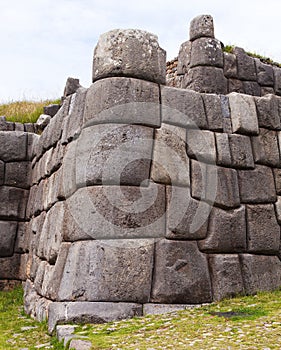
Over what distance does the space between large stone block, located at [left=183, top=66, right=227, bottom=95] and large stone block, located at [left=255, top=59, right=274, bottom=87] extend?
111cm

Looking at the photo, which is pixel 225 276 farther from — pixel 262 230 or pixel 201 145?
pixel 201 145

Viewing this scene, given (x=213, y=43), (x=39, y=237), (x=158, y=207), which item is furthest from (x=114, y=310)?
(x=213, y=43)

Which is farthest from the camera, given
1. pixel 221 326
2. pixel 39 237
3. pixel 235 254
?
pixel 39 237

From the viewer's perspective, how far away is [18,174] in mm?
9133

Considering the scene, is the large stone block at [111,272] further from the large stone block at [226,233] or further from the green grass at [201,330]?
the large stone block at [226,233]

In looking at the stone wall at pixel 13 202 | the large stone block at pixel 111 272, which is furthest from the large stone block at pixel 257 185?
the stone wall at pixel 13 202

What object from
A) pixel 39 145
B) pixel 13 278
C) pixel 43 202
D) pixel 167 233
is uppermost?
pixel 39 145

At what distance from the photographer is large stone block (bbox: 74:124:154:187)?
5180mm

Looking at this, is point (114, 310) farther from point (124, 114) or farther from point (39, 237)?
point (39, 237)

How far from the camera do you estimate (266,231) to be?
19.4 feet

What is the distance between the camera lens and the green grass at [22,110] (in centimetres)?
1253

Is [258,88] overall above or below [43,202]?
above

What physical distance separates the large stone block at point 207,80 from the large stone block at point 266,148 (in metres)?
2.86

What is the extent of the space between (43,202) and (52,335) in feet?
9.52
